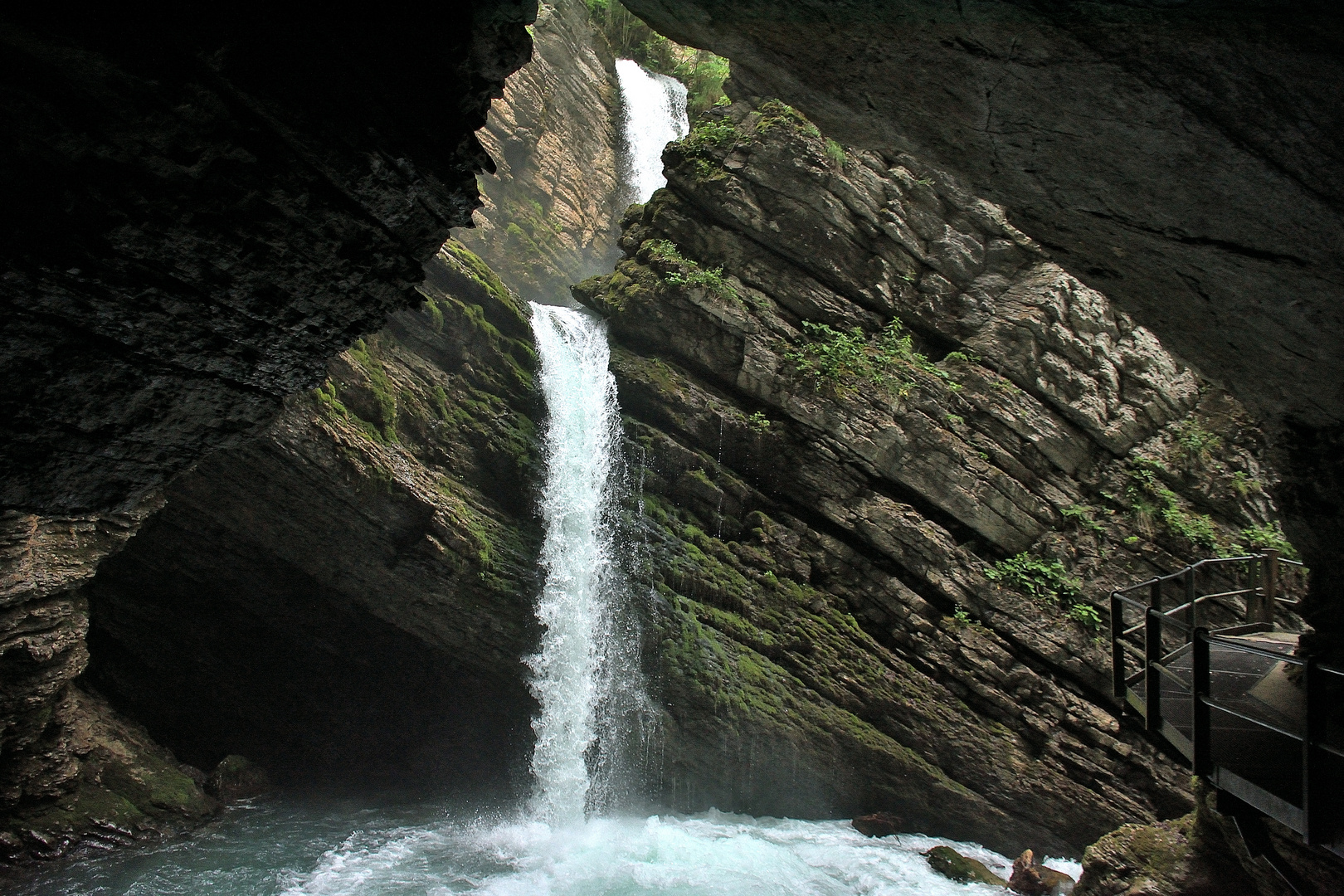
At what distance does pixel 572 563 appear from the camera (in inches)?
460

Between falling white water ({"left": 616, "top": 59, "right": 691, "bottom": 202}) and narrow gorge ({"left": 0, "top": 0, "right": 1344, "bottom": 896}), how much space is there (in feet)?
24.8

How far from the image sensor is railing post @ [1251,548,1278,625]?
762 cm

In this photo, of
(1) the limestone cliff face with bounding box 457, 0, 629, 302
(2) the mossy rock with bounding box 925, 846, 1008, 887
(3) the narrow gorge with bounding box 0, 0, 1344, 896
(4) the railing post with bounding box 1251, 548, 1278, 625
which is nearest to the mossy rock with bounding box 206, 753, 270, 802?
(3) the narrow gorge with bounding box 0, 0, 1344, 896

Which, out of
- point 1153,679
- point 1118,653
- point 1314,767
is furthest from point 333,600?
point 1314,767

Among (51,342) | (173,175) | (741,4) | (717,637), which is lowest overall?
(717,637)

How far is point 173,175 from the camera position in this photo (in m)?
2.90

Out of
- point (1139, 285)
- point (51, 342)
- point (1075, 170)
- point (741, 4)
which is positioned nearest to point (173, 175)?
point (51, 342)

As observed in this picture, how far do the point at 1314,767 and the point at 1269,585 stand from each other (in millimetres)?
6030

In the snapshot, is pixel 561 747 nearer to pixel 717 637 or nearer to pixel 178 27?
pixel 717 637

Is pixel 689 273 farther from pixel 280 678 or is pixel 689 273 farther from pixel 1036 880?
pixel 1036 880

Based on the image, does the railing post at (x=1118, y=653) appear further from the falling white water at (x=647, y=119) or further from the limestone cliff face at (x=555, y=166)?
the falling white water at (x=647, y=119)

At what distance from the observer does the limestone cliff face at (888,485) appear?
1096 centimetres

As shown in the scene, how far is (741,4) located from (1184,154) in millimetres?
2202

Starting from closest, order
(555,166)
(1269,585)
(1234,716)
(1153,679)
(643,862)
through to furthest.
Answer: (1234,716) < (1153,679) < (1269,585) < (643,862) < (555,166)
